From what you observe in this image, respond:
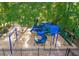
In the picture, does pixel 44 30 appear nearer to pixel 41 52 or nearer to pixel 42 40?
pixel 42 40

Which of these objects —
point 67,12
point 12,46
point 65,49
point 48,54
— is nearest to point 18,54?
point 12,46

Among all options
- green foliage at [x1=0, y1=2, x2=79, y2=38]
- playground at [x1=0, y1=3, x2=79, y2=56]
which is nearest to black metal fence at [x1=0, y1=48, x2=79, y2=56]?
playground at [x1=0, y1=3, x2=79, y2=56]

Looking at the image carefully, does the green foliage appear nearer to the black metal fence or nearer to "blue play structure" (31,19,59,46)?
"blue play structure" (31,19,59,46)

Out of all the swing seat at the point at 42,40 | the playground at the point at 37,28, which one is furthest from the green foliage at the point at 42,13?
the swing seat at the point at 42,40

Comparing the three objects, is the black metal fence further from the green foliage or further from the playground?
the green foliage

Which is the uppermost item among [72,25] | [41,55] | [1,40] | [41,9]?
[41,9]

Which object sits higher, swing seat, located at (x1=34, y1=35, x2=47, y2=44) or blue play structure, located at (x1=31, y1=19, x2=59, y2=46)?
blue play structure, located at (x1=31, y1=19, x2=59, y2=46)

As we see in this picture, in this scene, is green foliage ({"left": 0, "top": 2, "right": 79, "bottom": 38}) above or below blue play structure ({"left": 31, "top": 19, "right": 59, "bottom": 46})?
above

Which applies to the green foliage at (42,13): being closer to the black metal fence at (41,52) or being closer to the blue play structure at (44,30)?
the blue play structure at (44,30)

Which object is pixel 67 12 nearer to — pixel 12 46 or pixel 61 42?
pixel 61 42

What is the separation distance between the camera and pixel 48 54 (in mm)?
2225

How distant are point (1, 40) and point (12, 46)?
11cm

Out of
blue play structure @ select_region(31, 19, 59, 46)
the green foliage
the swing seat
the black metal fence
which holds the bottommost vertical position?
the black metal fence

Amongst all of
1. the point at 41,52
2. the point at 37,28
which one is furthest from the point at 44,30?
the point at 41,52
